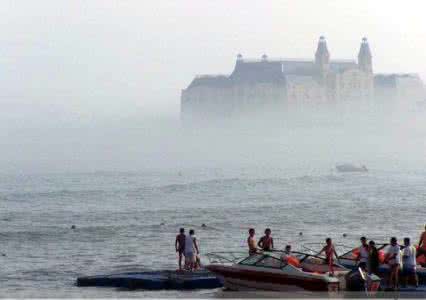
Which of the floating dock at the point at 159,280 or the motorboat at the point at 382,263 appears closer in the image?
the motorboat at the point at 382,263

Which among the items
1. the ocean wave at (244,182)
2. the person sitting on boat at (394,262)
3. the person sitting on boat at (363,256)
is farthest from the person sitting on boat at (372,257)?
the ocean wave at (244,182)

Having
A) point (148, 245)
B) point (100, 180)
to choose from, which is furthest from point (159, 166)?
point (148, 245)

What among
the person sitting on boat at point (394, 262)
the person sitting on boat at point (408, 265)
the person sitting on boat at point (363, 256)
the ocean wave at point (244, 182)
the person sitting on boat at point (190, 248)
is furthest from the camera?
the ocean wave at point (244, 182)

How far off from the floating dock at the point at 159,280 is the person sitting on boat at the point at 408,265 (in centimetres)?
439

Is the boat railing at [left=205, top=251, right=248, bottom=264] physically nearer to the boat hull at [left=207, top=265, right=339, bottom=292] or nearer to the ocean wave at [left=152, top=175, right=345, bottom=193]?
the boat hull at [left=207, top=265, right=339, bottom=292]

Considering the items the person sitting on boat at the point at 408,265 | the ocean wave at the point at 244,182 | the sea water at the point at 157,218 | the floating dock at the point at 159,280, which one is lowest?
the floating dock at the point at 159,280

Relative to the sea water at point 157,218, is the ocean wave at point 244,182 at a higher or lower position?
higher

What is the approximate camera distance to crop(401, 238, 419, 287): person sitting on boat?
78.7ft

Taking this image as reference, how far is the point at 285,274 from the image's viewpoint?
24609 millimetres

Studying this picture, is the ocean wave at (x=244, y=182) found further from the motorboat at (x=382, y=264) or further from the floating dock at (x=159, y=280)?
the motorboat at (x=382, y=264)

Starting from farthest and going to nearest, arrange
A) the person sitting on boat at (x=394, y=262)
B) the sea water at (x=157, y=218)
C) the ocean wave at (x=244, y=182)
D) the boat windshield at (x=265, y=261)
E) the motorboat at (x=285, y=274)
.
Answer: the ocean wave at (x=244, y=182) < the sea water at (x=157, y=218) < the boat windshield at (x=265, y=261) < the motorboat at (x=285, y=274) < the person sitting on boat at (x=394, y=262)

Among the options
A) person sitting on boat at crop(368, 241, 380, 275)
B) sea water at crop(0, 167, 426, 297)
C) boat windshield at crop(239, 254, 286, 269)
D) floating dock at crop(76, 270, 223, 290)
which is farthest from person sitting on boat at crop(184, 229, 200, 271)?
person sitting on boat at crop(368, 241, 380, 275)

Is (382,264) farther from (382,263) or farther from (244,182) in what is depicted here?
(244,182)

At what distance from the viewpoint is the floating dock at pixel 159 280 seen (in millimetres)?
27297
